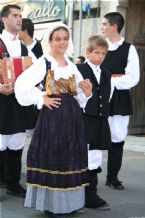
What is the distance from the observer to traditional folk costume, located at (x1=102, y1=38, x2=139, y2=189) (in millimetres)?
5324

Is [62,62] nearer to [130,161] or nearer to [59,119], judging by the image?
[59,119]

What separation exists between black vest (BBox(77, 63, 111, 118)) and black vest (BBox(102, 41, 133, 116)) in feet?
2.34

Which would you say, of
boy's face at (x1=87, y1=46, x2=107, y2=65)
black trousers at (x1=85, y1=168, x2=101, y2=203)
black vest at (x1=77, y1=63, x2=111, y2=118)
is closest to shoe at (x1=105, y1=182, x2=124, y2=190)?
black trousers at (x1=85, y1=168, x2=101, y2=203)

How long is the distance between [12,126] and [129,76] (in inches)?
55.4

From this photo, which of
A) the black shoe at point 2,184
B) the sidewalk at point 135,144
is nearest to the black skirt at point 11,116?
the black shoe at point 2,184

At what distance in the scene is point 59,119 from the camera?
13.4 feet

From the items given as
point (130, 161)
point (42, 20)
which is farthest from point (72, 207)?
point (42, 20)

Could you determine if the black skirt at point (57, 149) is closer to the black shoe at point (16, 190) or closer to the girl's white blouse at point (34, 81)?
the girl's white blouse at point (34, 81)

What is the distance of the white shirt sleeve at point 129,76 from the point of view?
526 centimetres

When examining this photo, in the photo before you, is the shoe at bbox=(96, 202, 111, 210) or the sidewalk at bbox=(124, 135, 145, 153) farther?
the sidewalk at bbox=(124, 135, 145, 153)

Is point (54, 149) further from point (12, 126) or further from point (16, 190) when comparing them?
point (16, 190)

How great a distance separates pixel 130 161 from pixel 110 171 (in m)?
2.27

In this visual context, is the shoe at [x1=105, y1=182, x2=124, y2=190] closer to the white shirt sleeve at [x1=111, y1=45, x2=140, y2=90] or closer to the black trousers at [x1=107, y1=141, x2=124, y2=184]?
the black trousers at [x1=107, y1=141, x2=124, y2=184]

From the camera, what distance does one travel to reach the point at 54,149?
4.08 m
